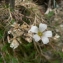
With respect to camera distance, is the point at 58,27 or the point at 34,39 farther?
the point at 58,27

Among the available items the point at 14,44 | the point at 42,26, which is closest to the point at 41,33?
the point at 42,26

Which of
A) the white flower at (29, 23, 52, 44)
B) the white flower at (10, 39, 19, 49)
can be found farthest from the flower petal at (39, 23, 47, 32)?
the white flower at (10, 39, 19, 49)

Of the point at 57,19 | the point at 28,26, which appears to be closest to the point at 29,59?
the point at 28,26

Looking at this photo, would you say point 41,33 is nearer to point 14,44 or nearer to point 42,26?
point 42,26

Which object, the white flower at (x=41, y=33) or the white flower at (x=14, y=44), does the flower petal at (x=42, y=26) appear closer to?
the white flower at (x=41, y=33)

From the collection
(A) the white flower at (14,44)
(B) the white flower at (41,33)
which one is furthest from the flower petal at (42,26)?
(A) the white flower at (14,44)

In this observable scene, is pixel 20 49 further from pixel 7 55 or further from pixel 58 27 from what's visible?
pixel 58 27

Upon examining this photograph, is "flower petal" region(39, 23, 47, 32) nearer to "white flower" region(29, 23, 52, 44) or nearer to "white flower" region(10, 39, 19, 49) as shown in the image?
"white flower" region(29, 23, 52, 44)

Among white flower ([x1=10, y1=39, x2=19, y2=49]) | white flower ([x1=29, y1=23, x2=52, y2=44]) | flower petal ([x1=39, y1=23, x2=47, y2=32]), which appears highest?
flower petal ([x1=39, y1=23, x2=47, y2=32])
